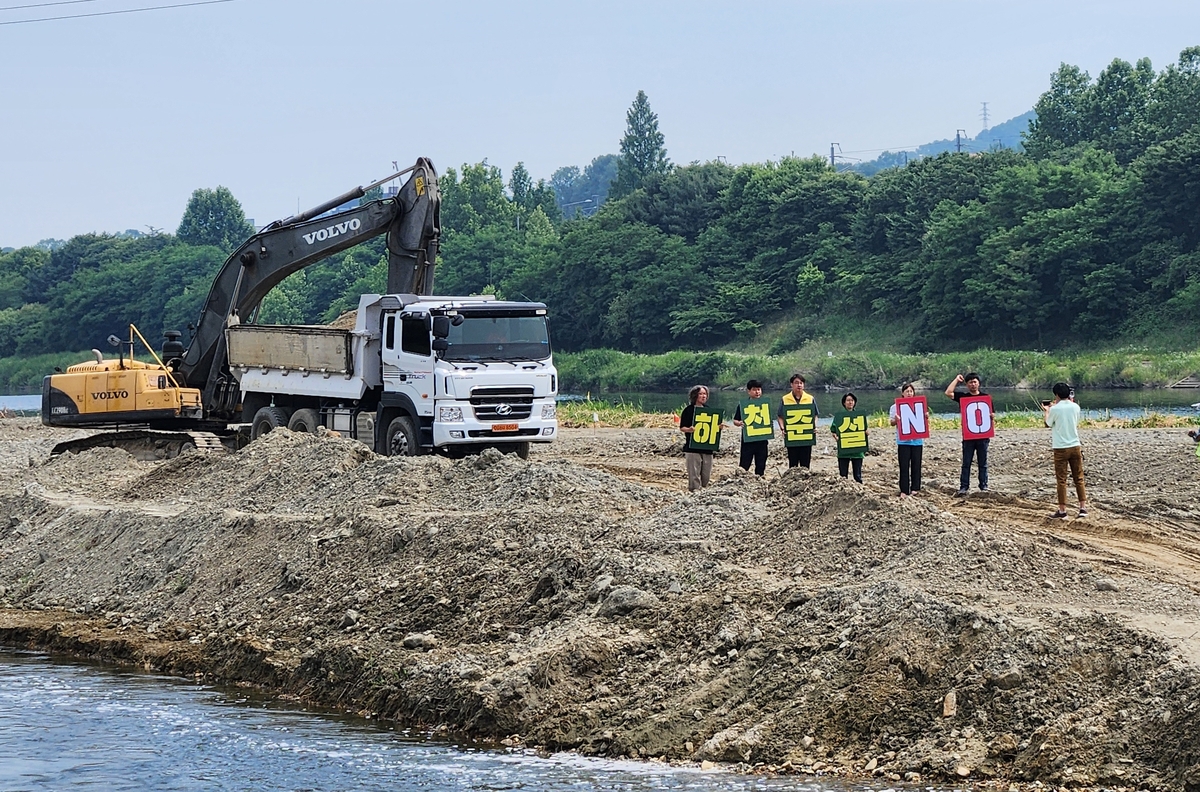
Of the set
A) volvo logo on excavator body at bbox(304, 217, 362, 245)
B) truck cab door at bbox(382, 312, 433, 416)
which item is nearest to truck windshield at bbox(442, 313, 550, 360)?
truck cab door at bbox(382, 312, 433, 416)

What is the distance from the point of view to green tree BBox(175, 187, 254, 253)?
579ft

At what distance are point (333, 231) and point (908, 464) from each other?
12.7m

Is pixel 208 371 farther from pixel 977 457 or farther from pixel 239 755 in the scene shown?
pixel 239 755

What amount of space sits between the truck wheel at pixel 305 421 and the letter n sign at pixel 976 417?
11.0 m

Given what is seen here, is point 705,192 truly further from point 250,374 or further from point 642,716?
point 642,716

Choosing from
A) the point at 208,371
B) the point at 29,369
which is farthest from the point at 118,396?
the point at 29,369

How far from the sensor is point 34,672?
15383 mm

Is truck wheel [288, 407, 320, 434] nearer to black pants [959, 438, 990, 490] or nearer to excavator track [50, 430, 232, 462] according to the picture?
excavator track [50, 430, 232, 462]

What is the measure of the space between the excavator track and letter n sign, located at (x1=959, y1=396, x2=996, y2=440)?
1392 cm

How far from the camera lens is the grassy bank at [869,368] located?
64625mm

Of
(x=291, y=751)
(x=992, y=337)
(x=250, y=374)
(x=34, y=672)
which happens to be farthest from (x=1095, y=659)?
(x=992, y=337)

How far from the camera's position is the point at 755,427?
752 inches

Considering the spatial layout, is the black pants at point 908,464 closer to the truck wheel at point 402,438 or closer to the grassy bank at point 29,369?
the truck wheel at point 402,438

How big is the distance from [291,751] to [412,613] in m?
2.83
